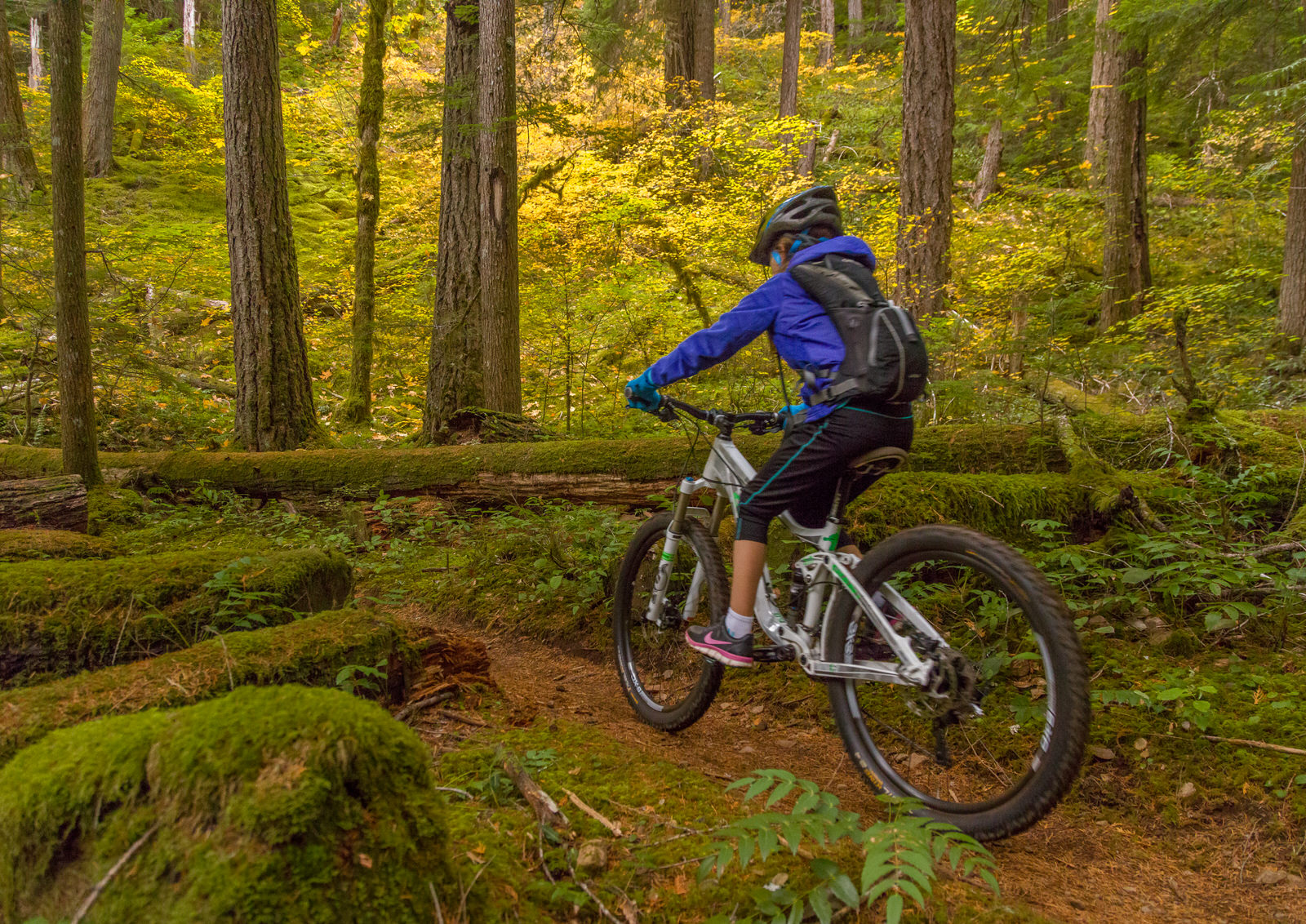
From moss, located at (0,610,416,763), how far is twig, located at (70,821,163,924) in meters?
0.89

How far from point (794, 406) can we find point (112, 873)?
8.82ft

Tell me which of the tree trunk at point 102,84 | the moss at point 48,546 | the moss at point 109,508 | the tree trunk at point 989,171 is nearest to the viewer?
the moss at point 48,546

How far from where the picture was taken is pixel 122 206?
48.6 ft

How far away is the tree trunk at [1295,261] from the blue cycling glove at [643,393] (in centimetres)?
1184

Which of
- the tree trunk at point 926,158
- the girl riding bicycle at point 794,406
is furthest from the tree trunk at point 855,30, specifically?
the girl riding bicycle at point 794,406

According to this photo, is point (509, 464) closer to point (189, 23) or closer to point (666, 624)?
point (666, 624)

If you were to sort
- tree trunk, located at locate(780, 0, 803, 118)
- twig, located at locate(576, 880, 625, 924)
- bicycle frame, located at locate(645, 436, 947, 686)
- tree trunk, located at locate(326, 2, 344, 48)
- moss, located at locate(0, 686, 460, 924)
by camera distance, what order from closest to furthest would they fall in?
moss, located at locate(0, 686, 460, 924) → twig, located at locate(576, 880, 625, 924) → bicycle frame, located at locate(645, 436, 947, 686) → tree trunk, located at locate(780, 0, 803, 118) → tree trunk, located at locate(326, 2, 344, 48)

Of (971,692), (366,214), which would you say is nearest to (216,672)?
(971,692)

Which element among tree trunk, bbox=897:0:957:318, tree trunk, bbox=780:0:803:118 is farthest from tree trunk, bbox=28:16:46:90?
tree trunk, bbox=897:0:957:318

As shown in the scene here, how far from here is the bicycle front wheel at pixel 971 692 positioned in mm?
2277

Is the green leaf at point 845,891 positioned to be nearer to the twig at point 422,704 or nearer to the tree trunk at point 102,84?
Answer: the twig at point 422,704

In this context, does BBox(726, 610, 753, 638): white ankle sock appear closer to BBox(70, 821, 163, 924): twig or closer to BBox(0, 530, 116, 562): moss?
BBox(70, 821, 163, 924): twig

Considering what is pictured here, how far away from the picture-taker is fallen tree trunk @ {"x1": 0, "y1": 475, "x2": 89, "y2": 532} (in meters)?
5.59

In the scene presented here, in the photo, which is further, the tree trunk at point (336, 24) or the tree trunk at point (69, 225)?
the tree trunk at point (336, 24)
